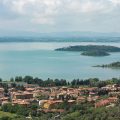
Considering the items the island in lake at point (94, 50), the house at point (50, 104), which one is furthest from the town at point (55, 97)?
the island in lake at point (94, 50)

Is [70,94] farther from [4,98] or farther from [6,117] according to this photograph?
[6,117]

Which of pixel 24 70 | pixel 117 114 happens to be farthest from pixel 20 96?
pixel 24 70

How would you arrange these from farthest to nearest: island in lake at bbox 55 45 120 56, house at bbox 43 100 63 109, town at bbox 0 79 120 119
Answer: island in lake at bbox 55 45 120 56 → house at bbox 43 100 63 109 → town at bbox 0 79 120 119

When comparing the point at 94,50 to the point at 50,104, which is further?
the point at 94,50

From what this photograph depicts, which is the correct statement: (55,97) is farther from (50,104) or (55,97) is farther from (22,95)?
(50,104)

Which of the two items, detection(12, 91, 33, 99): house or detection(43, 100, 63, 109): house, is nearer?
detection(43, 100, 63, 109): house

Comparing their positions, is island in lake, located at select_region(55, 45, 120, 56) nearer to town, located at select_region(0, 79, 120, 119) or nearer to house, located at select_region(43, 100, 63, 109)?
town, located at select_region(0, 79, 120, 119)

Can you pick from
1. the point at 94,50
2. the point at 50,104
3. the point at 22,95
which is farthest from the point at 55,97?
the point at 94,50

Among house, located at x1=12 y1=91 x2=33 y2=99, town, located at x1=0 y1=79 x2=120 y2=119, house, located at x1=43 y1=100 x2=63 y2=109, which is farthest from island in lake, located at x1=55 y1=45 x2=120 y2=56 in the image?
house, located at x1=43 y1=100 x2=63 y2=109

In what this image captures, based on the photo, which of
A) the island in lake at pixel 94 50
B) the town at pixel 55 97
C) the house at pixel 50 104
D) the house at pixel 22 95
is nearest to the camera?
the town at pixel 55 97

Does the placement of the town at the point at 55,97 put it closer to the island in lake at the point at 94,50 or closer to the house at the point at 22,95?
the house at the point at 22,95

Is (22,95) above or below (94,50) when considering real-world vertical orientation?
below
